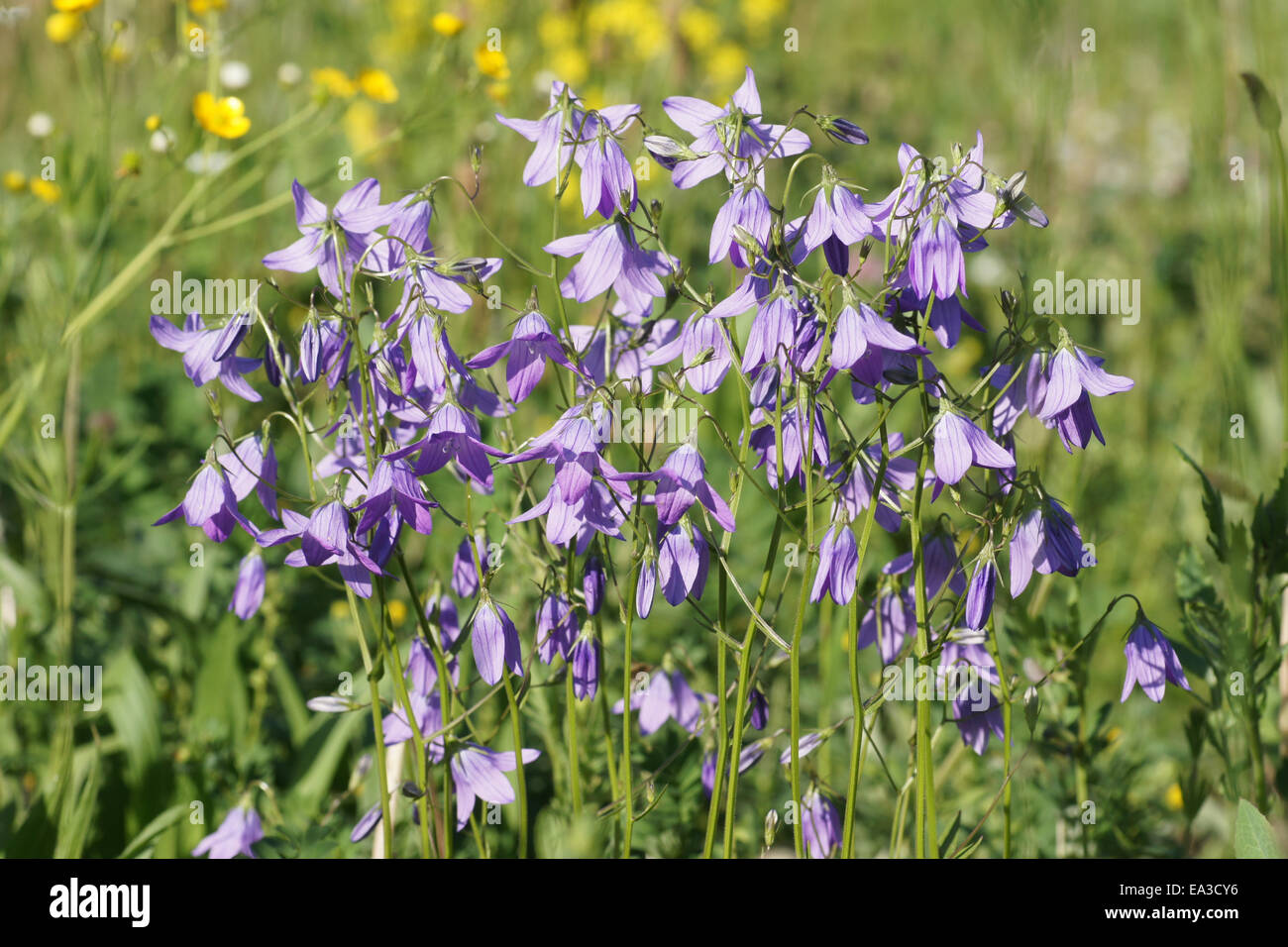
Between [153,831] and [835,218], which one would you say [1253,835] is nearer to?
[835,218]

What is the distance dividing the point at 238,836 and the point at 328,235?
93cm

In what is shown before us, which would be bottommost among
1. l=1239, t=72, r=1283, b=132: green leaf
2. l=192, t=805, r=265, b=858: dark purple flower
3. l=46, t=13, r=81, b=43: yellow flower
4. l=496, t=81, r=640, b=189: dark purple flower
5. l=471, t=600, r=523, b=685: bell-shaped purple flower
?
l=192, t=805, r=265, b=858: dark purple flower

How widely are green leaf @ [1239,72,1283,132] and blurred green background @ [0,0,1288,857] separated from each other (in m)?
0.12

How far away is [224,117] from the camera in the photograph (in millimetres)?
2053

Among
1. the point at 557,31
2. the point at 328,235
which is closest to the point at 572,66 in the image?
the point at 557,31

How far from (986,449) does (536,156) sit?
0.65 metres

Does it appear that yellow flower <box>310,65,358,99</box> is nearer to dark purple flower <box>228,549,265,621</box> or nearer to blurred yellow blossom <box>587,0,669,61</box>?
dark purple flower <box>228,549,265,621</box>

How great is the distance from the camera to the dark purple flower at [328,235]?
Answer: 1385mm

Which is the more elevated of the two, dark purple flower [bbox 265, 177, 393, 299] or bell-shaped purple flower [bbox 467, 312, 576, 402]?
dark purple flower [bbox 265, 177, 393, 299]

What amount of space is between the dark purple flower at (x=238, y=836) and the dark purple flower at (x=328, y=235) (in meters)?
0.84

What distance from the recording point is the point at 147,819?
203 centimetres

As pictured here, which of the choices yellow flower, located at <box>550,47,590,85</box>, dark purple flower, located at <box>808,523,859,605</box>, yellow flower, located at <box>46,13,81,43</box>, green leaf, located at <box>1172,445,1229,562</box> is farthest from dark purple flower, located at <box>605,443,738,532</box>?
yellow flower, located at <box>550,47,590,85</box>

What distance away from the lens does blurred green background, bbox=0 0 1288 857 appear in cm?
203
